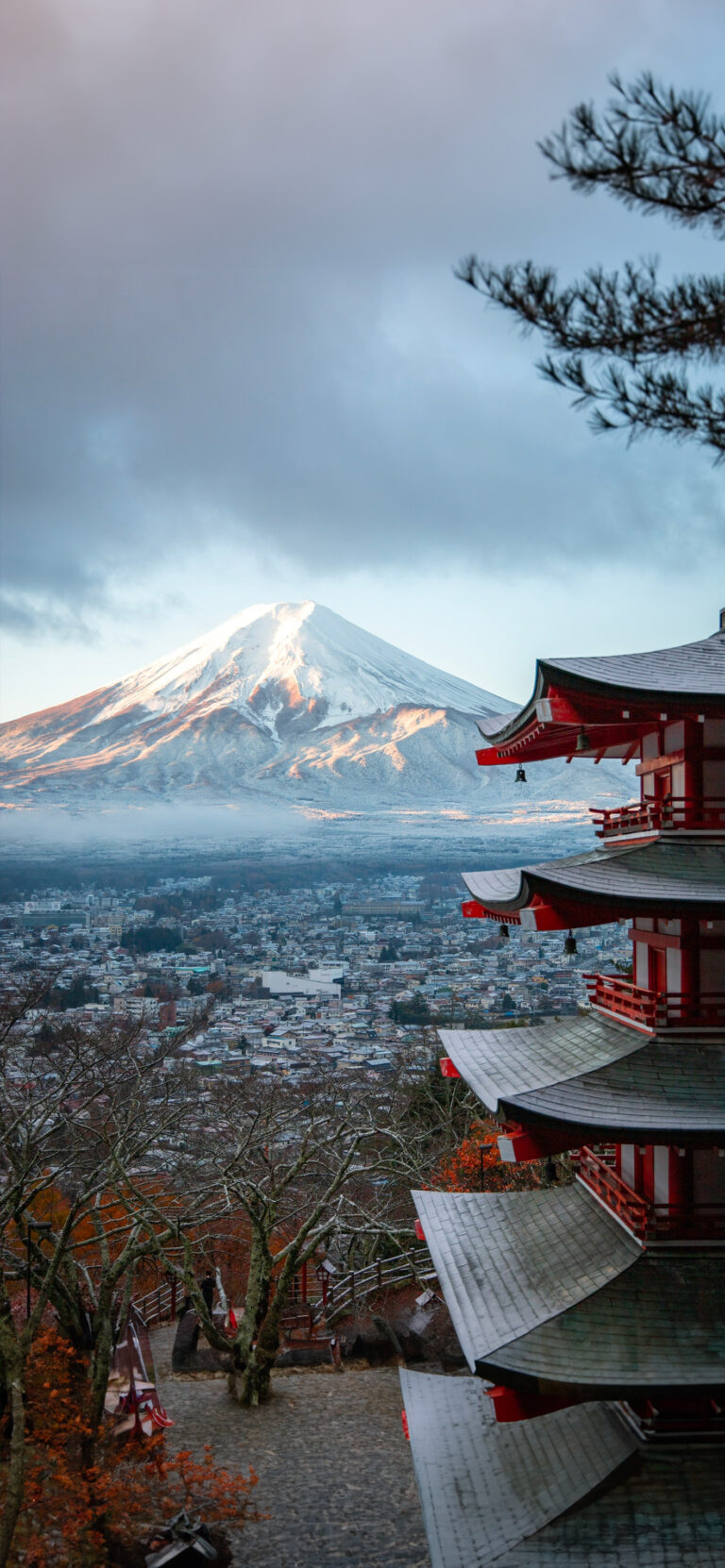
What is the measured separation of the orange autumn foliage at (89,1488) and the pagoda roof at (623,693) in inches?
278

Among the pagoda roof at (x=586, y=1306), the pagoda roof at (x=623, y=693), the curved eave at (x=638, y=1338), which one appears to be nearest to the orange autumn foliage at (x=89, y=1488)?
the pagoda roof at (x=586, y=1306)

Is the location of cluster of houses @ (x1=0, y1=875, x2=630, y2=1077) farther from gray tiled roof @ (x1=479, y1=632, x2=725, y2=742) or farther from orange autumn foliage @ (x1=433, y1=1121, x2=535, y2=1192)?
gray tiled roof @ (x1=479, y1=632, x2=725, y2=742)

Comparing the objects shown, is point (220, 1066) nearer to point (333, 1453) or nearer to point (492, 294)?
point (333, 1453)

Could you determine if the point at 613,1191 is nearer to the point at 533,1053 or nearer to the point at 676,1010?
the point at 533,1053

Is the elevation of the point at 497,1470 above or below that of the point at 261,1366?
above

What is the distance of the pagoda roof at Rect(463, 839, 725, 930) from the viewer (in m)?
7.28

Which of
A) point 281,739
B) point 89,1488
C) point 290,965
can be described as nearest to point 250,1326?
point 89,1488

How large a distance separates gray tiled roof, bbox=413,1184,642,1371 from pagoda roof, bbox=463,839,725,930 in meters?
2.37

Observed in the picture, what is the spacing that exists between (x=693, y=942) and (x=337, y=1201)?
11.5m

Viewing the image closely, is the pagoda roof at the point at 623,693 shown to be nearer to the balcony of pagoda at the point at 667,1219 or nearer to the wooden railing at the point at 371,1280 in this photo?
the balcony of pagoda at the point at 667,1219

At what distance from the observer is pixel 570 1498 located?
7.10m

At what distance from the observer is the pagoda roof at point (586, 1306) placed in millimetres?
6668

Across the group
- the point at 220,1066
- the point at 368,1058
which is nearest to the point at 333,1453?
the point at 220,1066

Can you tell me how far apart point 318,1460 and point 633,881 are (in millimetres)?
8374
